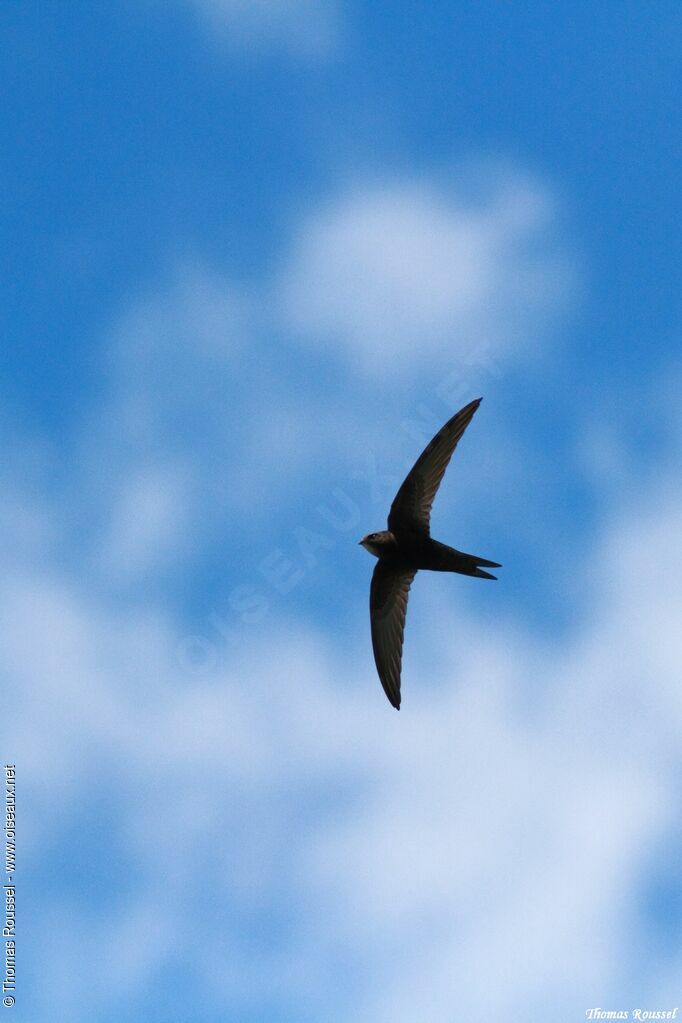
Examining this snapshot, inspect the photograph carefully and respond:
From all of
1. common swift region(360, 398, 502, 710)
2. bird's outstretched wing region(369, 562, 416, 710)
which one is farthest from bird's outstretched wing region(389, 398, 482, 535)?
bird's outstretched wing region(369, 562, 416, 710)

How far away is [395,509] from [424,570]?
1387 millimetres

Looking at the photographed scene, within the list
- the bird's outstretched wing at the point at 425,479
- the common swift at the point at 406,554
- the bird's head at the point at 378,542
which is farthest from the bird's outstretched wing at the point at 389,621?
the bird's outstretched wing at the point at 425,479

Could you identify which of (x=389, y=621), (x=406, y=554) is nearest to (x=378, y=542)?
(x=406, y=554)

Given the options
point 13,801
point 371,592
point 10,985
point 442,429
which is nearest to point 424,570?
point 371,592

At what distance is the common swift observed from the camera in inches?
728

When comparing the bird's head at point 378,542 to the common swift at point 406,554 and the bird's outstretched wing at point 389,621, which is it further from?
the bird's outstretched wing at point 389,621

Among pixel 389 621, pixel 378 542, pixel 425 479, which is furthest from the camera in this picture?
pixel 389 621

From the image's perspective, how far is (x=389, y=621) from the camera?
19.9m

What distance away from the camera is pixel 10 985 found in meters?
17.6

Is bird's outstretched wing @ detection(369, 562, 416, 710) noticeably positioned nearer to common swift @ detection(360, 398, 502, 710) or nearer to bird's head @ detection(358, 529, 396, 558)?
common swift @ detection(360, 398, 502, 710)

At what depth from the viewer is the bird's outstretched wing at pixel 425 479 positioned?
1838 cm

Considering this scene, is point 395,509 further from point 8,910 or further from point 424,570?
point 8,910

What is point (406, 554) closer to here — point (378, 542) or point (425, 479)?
point (378, 542)

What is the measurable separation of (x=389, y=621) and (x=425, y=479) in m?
2.48
